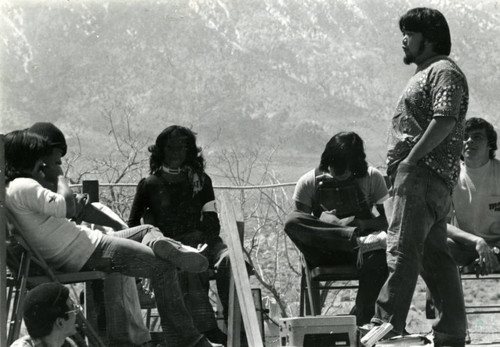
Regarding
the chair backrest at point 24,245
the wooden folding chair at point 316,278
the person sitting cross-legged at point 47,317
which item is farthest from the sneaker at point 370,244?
the person sitting cross-legged at point 47,317

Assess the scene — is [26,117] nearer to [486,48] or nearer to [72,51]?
[72,51]

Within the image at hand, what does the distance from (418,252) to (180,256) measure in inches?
46.7

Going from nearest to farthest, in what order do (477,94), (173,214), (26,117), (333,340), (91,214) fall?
(333,340) < (91,214) < (173,214) < (26,117) < (477,94)

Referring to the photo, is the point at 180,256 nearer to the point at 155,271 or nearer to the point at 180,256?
the point at 180,256

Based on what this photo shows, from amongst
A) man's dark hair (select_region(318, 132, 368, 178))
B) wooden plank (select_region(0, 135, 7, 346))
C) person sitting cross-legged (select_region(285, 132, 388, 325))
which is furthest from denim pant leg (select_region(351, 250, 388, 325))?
wooden plank (select_region(0, 135, 7, 346))

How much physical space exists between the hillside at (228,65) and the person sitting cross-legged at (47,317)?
147ft

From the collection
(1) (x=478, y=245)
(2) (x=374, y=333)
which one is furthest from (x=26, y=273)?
(1) (x=478, y=245)

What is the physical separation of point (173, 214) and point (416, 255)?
1863mm

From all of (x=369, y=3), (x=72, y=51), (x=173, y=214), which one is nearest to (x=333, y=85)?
(x=369, y=3)

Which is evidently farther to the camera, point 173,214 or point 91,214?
point 173,214

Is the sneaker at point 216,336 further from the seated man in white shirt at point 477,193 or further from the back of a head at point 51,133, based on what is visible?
the seated man in white shirt at point 477,193

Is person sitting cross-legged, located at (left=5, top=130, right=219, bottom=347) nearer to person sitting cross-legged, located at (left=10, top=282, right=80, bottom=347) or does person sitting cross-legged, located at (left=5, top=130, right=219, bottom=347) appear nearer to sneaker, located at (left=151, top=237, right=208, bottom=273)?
sneaker, located at (left=151, top=237, right=208, bottom=273)

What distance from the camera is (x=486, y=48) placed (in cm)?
5759

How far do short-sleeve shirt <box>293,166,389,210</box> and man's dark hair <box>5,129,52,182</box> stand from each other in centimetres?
185
